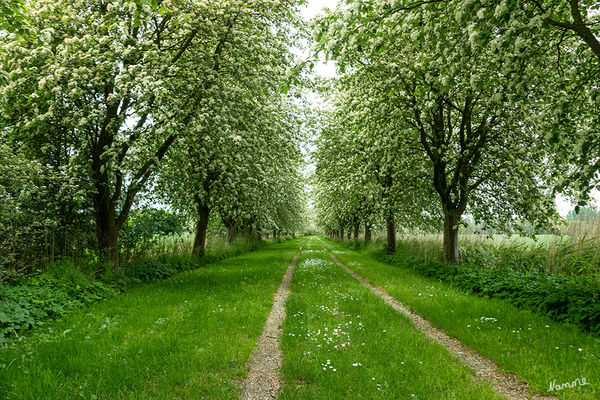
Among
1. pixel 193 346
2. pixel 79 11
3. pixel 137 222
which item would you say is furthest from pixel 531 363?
pixel 79 11

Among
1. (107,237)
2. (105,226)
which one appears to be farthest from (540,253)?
(105,226)

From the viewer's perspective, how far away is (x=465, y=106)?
14023mm

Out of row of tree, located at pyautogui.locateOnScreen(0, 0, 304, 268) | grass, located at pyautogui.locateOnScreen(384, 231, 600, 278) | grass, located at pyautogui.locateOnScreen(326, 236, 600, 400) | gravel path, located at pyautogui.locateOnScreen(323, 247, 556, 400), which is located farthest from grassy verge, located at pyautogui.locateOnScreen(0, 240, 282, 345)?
grass, located at pyautogui.locateOnScreen(384, 231, 600, 278)

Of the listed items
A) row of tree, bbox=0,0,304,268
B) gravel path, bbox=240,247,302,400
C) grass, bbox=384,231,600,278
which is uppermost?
row of tree, bbox=0,0,304,268

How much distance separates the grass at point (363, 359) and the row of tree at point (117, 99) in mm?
6740

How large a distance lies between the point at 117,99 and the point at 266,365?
383 inches

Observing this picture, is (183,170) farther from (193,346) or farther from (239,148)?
(193,346)

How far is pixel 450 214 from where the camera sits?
15812 millimetres

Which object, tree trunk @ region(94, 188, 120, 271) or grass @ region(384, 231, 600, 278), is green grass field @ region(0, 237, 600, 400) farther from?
grass @ region(384, 231, 600, 278)

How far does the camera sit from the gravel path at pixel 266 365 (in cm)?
481

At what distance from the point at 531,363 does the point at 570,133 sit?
588 centimetres

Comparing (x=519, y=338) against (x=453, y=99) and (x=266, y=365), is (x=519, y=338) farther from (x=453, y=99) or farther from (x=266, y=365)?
(x=453, y=99)

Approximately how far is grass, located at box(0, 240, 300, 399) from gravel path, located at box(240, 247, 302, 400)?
0.18 m

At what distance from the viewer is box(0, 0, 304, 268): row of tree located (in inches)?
382
